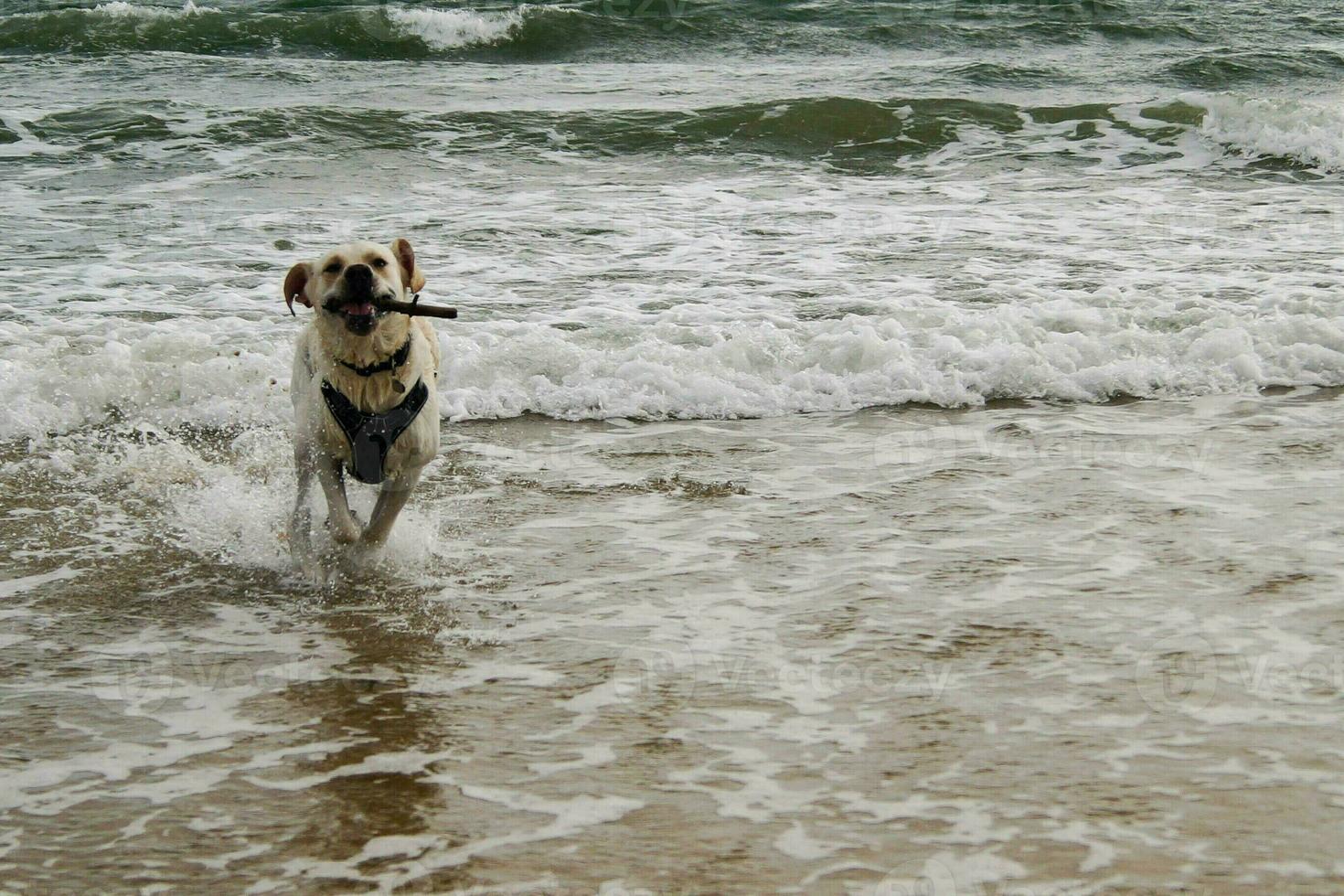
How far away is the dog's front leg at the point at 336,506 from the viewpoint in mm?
5445

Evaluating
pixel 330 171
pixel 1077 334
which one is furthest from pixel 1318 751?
pixel 330 171

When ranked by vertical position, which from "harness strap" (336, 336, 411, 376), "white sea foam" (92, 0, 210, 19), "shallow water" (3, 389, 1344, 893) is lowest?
"shallow water" (3, 389, 1344, 893)

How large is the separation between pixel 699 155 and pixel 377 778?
12.3 metres

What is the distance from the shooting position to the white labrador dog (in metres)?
5.07

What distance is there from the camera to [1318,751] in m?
3.87

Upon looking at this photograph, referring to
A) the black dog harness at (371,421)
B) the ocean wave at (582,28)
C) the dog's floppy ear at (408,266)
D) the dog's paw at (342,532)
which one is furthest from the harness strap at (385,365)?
the ocean wave at (582,28)

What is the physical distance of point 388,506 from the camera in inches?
215

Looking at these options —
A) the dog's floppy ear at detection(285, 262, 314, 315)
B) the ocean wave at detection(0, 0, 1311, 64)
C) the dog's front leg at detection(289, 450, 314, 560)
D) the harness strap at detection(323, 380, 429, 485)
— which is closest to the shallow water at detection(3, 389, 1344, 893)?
the dog's front leg at detection(289, 450, 314, 560)

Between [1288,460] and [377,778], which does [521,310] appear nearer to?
[1288,460]

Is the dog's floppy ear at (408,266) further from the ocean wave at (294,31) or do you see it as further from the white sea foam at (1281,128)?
the ocean wave at (294,31)

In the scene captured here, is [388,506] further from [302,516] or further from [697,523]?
[697,523]

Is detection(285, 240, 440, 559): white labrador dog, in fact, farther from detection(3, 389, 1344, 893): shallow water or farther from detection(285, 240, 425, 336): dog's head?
detection(3, 389, 1344, 893): shallow water

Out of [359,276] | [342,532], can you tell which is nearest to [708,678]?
[342,532]

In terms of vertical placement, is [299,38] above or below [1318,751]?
above
